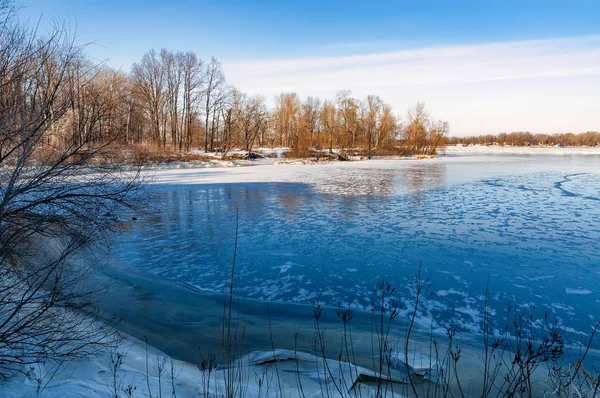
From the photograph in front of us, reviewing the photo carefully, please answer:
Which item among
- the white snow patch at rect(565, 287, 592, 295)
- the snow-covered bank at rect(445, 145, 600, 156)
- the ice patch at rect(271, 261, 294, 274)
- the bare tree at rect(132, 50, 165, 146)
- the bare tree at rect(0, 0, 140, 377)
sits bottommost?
the ice patch at rect(271, 261, 294, 274)

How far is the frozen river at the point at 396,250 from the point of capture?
6.04m

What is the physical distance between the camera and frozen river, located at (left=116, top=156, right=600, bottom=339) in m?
6.04

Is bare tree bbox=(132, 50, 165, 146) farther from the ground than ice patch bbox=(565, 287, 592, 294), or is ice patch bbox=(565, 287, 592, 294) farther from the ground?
bare tree bbox=(132, 50, 165, 146)

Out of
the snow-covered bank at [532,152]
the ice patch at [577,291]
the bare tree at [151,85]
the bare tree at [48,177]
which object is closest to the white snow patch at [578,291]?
the ice patch at [577,291]

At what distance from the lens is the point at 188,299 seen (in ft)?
20.2

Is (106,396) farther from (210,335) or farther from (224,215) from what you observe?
(224,215)

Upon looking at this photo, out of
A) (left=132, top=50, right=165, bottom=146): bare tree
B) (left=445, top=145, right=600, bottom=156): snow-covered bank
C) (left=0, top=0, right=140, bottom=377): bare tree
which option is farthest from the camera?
(left=445, top=145, right=600, bottom=156): snow-covered bank

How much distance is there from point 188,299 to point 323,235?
177 inches

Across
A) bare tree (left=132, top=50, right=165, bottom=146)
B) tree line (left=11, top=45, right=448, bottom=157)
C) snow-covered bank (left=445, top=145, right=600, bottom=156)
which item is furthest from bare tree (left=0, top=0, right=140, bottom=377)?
snow-covered bank (left=445, top=145, right=600, bottom=156)

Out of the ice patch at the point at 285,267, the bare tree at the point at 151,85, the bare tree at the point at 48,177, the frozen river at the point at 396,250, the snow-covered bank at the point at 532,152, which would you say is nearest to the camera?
the bare tree at the point at 48,177

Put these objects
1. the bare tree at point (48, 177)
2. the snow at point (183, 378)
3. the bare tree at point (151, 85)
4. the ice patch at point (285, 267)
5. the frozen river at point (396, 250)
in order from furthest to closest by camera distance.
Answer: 1. the bare tree at point (151, 85)
2. the ice patch at point (285, 267)
3. the frozen river at point (396, 250)
4. the bare tree at point (48, 177)
5. the snow at point (183, 378)

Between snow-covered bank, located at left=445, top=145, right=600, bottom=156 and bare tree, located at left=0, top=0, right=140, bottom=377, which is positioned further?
snow-covered bank, located at left=445, top=145, right=600, bottom=156

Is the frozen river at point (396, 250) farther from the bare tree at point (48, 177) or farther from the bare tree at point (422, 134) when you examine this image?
the bare tree at point (422, 134)

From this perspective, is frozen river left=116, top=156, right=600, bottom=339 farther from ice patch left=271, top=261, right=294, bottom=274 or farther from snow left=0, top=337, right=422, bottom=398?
snow left=0, top=337, right=422, bottom=398
